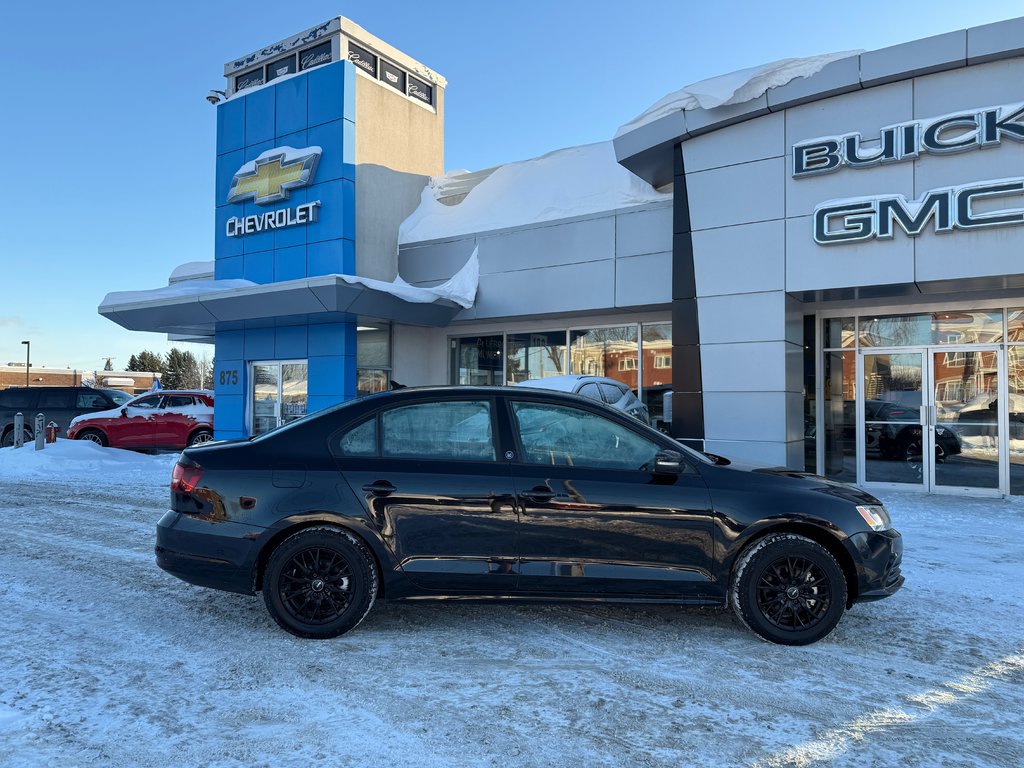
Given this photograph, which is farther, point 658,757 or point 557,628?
point 557,628

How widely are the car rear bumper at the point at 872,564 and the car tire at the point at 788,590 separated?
4.9 inches

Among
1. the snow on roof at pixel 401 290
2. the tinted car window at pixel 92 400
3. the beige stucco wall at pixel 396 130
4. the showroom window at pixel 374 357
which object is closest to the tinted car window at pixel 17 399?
the tinted car window at pixel 92 400

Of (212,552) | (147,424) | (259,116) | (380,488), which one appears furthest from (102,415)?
(380,488)

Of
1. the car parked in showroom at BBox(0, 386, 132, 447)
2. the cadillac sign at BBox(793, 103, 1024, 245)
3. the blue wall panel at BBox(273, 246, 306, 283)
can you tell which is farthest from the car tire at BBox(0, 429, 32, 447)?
the cadillac sign at BBox(793, 103, 1024, 245)

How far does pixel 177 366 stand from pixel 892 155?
3372 inches

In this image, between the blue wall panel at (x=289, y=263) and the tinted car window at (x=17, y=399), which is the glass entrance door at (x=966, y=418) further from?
the tinted car window at (x=17, y=399)

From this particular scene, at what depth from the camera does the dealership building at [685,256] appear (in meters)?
9.50

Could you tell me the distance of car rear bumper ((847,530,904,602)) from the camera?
13.8ft

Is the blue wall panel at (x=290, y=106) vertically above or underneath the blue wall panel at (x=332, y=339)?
above

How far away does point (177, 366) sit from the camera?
82.6m

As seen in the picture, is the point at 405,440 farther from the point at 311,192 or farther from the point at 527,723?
the point at 311,192

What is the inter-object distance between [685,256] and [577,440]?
770 cm

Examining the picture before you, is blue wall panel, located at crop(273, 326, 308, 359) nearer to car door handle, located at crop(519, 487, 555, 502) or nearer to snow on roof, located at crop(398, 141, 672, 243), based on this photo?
snow on roof, located at crop(398, 141, 672, 243)

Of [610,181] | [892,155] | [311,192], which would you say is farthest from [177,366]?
[892,155]
